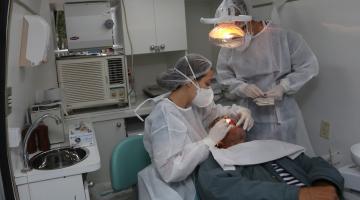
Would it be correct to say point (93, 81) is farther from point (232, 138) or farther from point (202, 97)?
point (232, 138)

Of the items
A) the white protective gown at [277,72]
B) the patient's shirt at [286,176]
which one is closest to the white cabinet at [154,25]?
the white protective gown at [277,72]

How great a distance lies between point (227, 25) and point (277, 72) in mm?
589

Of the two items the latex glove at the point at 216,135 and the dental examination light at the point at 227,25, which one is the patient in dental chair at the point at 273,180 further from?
the dental examination light at the point at 227,25

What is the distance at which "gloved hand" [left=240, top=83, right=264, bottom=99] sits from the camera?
2049mm

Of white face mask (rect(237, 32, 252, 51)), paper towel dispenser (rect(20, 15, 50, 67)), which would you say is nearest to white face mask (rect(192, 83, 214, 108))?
white face mask (rect(237, 32, 252, 51))

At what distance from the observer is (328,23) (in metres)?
2.13

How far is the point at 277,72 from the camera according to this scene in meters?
2.15

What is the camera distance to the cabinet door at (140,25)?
9.06 feet

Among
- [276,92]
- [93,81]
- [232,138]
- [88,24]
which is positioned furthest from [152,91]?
[232,138]

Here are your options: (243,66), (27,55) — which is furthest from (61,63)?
(243,66)

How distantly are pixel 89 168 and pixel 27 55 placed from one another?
724mm

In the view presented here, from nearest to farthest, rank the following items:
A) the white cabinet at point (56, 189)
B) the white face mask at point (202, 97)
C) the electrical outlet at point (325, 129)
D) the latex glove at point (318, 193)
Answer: the latex glove at point (318, 193) → the white cabinet at point (56, 189) → the white face mask at point (202, 97) → the electrical outlet at point (325, 129)

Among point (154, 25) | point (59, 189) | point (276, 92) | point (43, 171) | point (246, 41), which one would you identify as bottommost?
point (59, 189)

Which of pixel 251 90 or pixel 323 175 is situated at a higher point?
pixel 251 90
